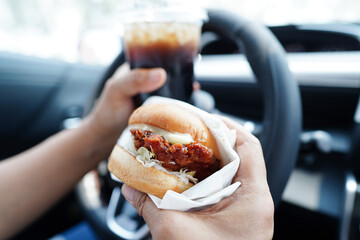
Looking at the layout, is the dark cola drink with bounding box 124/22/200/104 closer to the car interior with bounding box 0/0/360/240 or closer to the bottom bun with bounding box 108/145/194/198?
the car interior with bounding box 0/0/360/240

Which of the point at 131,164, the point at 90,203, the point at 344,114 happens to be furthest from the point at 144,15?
the point at 344,114

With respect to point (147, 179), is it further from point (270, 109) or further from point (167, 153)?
point (270, 109)

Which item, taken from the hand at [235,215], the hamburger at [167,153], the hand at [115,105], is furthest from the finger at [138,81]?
the hand at [235,215]

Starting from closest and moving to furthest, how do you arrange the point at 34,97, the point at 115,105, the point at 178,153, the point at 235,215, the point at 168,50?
the point at 235,215 → the point at 178,153 → the point at 168,50 → the point at 115,105 → the point at 34,97

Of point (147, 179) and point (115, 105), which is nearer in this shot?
point (147, 179)

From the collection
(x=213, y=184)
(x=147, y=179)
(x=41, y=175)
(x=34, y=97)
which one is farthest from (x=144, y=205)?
(x=34, y=97)

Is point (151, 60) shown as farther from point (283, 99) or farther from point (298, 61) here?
point (298, 61)
